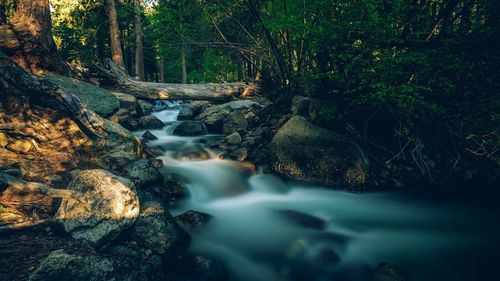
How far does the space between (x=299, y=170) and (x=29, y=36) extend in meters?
7.56

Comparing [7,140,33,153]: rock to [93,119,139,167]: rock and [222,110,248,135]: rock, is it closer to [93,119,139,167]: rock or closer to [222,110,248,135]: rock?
[93,119,139,167]: rock

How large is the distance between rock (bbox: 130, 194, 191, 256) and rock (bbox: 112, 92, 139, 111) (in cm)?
665

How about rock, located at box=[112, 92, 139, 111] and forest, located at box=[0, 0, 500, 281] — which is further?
rock, located at box=[112, 92, 139, 111]

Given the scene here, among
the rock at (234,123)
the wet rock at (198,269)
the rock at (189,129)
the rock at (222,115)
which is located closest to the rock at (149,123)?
the rock at (189,129)

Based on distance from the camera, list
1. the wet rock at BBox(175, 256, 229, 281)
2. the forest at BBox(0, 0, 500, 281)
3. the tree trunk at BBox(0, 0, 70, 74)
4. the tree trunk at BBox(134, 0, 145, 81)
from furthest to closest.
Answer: the tree trunk at BBox(134, 0, 145, 81)
the tree trunk at BBox(0, 0, 70, 74)
the wet rock at BBox(175, 256, 229, 281)
the forest at BBox(0, 0, 500, 281)

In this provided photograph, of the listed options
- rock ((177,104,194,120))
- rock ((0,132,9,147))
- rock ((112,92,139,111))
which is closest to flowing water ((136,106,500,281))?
rock ((0,132,9,147))

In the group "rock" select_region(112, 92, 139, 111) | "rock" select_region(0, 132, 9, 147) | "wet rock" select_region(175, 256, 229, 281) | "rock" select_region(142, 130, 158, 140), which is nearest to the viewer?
"wet rock" select_region(175, 256, 229, 281)

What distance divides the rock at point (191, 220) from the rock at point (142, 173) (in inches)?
39.9

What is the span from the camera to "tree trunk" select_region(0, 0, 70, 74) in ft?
24.0

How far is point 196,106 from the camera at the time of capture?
12.9 meters

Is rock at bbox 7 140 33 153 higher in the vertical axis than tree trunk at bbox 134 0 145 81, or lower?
lower

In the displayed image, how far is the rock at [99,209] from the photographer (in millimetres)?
3626

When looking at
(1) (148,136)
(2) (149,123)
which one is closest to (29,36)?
(1) (148,136)

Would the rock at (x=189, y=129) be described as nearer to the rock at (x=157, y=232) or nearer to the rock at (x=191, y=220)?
the rock at (x=191, y=220)
